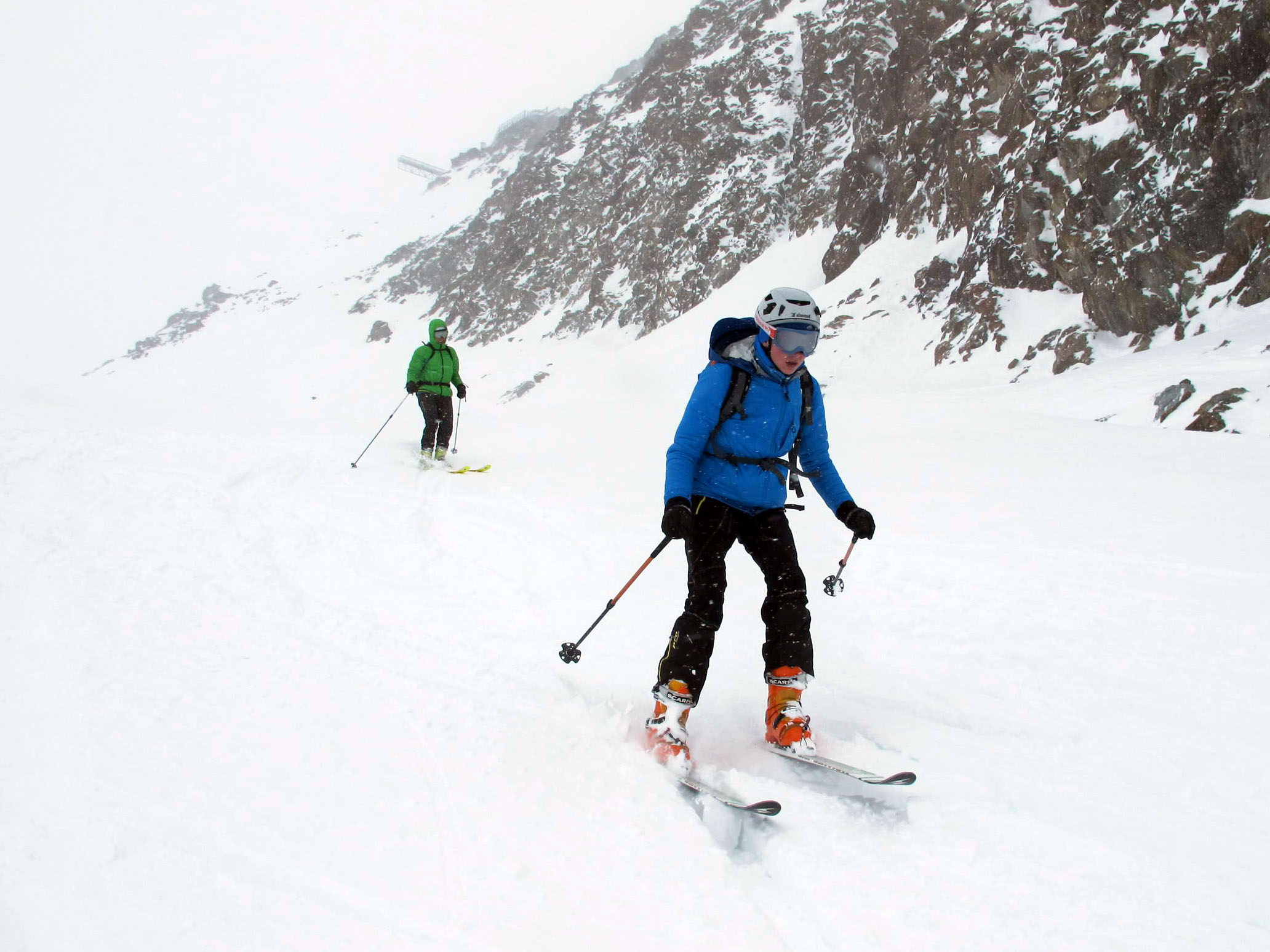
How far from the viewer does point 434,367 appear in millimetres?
10289

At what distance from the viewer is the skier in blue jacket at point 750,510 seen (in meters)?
3.03

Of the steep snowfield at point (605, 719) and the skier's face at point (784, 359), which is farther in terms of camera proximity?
the skier's face at point (784, 359)

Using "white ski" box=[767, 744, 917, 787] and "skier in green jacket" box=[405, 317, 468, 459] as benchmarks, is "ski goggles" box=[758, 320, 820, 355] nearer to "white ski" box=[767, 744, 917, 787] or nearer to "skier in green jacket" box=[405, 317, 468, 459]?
"white ski" box=[767, 744, 917, 787]

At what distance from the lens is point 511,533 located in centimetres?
672

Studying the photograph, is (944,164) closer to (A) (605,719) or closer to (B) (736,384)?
(B) (736,384)

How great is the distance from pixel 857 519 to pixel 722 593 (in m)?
0.73

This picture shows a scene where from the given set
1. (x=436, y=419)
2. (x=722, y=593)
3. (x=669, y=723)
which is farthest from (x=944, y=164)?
(x=669, y=723)

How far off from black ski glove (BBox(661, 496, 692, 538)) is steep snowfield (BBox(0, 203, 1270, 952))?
3.17 ft

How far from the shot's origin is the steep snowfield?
6.77ft

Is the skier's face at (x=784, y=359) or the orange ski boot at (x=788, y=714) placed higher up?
the skier's face at (x=784, y=359)

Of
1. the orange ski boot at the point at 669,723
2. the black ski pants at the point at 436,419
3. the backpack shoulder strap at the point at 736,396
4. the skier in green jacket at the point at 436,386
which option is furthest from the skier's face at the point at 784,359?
the black ski pants at the point at 436,419

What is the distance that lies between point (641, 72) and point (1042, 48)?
1976 inches

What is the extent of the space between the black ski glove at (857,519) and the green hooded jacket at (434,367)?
783cm

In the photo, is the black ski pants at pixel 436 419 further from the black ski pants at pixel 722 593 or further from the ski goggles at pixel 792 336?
the ski goggles at pixel 792 336
